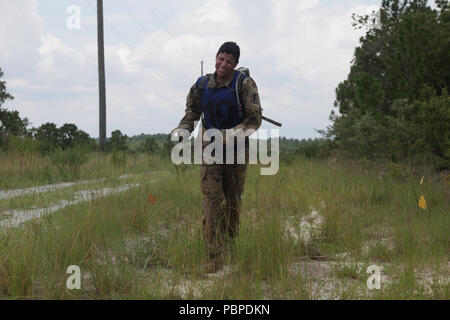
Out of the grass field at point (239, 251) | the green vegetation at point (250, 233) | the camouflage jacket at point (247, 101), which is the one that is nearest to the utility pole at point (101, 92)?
the green vegetation at point (250, 233)

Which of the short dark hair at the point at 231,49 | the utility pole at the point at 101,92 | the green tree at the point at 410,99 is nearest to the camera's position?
the short dark hair at the point at 231,49

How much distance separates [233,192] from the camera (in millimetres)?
3977

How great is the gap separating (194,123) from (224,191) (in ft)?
2.29

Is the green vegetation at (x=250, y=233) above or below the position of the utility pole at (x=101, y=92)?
below

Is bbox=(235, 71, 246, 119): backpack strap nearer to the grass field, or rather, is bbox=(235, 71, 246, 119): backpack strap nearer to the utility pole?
the grass field

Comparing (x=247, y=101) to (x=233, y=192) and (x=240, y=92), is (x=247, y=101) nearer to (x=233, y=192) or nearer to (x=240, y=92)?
(x=240, y=92)

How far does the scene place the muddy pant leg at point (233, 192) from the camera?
3.91 meters

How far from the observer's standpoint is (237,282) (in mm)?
2848

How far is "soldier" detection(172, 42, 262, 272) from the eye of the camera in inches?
148

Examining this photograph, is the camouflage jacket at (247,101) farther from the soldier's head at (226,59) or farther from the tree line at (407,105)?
the tree line at (407,105)

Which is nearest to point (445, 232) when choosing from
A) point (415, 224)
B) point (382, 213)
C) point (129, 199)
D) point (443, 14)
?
point (415, 224)

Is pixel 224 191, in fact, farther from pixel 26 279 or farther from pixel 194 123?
pixel 26 279

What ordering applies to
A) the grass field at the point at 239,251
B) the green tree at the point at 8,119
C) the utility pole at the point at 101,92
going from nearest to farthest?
the grass field at the point at 239,251, the utility pole at the point at 101,92, the green tree at the point at 8,119

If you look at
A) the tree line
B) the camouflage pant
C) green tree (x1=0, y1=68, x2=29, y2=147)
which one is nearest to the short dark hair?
the camouflage pant
